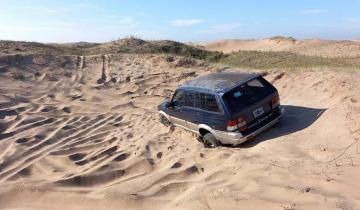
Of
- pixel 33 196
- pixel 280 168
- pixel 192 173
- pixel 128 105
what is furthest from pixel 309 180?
pixel 128 105

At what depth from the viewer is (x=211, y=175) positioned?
8.24 meters

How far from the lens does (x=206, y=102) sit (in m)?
10.3

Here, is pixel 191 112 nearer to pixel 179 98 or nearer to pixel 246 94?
pixel 179 98

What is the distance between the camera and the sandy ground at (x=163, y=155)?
7117mm

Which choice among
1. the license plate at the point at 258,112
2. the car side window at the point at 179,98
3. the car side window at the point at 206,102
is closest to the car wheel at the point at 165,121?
the car side window at the point at 179,98

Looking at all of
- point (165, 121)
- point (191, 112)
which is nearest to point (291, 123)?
point (191, 112)

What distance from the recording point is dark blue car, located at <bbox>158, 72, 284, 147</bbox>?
31.7 feet

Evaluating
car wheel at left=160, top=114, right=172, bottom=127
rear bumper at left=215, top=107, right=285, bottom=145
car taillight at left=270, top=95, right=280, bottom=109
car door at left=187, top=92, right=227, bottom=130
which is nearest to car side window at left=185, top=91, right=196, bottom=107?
car door at left=187, top=92, right=227, bottom=130

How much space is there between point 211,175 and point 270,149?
5.20 feet

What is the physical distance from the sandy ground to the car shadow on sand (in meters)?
0.02

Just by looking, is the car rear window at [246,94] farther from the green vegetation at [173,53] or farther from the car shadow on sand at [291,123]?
the green vegetation at [173,53]

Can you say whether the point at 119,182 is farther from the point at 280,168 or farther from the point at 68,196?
the point at 280,168

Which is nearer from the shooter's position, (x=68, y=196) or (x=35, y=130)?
(x=68, y=196)

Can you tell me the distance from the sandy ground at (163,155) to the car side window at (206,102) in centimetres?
90
